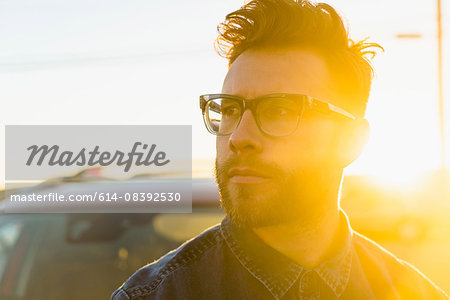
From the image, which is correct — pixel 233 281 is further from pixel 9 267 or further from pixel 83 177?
pixel 83 177

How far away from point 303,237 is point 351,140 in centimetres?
51

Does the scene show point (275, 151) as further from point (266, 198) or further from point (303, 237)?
point (303, 237)

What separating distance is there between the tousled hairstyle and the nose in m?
0.36

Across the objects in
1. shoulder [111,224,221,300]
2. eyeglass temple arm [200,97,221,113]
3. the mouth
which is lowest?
shoulder [111,224,221,300]

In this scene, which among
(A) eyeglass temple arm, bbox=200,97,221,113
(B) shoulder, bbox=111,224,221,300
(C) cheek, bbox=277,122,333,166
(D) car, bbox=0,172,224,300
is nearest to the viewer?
(B) shoulder, bbox=111,224,221,300

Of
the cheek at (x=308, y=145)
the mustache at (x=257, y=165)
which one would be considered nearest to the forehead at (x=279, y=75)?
the cheek at (x=308, y=145)

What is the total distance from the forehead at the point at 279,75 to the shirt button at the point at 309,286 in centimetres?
68

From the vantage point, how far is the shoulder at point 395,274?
88.0 inches

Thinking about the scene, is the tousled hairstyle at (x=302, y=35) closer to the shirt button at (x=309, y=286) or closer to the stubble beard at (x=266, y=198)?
the stubble beard at (x=266, y=198)

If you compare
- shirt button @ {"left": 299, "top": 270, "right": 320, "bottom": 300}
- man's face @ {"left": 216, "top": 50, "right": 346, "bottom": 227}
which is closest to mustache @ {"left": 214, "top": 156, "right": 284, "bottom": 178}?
man's face @ {"left": 216, "top": 50, "right": 346, "bottom": 227}

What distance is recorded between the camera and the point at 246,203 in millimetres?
1959

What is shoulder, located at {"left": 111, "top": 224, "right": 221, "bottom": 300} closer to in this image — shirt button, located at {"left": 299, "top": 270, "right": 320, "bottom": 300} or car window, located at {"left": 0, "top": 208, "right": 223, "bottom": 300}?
shirt button, located at {"left": 299, "top": 270, "right": 320, "bottom": 300}

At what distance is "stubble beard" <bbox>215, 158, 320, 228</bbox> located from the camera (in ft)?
6.43

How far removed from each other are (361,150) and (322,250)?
513 mm
